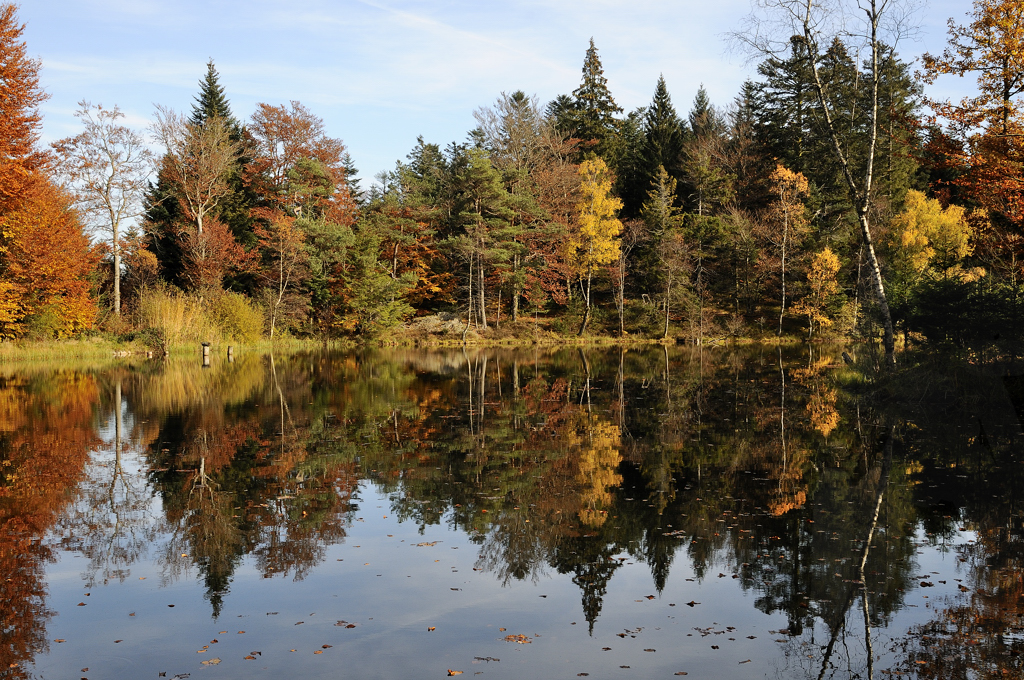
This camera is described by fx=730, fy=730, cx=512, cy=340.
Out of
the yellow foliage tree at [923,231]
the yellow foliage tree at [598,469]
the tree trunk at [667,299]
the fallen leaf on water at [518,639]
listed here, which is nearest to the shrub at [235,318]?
the tree trunk at [667,299]

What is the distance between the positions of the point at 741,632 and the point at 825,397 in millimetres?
15443

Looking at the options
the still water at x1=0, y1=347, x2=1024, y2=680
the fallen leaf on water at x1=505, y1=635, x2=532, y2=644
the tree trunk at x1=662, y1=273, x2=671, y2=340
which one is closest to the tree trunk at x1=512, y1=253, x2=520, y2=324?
the tree trunk at x1=662, y1=273, x2=671, y2=340

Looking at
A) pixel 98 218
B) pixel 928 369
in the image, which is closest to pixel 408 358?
pixel 98 218

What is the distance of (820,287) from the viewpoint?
159 feet

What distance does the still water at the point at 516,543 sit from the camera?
5457mm

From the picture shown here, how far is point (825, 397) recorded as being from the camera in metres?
19.7

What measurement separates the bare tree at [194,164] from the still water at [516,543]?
3084 cm

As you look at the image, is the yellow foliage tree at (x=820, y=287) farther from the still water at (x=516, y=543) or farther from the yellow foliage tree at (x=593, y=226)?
the still water at (x=516, y=543)

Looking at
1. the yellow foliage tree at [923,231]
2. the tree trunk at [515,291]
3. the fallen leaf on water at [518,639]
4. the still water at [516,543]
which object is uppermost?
the yellow foliage tree at [923,231]

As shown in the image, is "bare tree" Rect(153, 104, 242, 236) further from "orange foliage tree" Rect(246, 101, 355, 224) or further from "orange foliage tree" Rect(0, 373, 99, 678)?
"orange foliage tree" Rect(0, 373, 99, 678)

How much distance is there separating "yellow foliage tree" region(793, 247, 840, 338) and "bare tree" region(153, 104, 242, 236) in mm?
37960

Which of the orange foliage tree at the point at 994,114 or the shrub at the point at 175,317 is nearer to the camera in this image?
the orange foliage tree at the point at 994,114

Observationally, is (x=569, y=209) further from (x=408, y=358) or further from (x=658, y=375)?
(x=658, y=375)

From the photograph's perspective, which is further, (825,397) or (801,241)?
(801,241)
